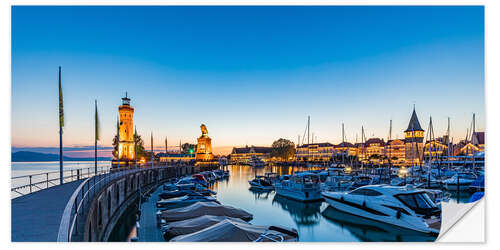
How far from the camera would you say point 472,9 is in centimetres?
1049

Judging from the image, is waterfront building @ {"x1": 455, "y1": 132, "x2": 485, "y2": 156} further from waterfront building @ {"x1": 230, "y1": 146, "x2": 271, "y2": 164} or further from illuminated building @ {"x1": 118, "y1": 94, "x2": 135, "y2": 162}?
waterfront building @ {"x1": 230, "y1": 146, "x2": 271, "y2": 164}

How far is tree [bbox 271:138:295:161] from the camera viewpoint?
13425 cm

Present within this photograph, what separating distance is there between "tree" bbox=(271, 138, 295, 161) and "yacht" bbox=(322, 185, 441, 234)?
11543 centimetres

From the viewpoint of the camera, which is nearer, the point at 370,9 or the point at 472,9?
the point at 472,9

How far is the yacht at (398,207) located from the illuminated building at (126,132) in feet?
112

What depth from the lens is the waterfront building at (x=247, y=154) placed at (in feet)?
520

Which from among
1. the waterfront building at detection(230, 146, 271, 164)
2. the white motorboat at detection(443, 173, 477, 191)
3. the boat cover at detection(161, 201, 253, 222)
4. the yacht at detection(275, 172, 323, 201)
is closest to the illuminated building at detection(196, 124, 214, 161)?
the yacht at detection(275, 172, 323, 201)

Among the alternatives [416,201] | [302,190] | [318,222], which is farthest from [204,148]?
[416,201]

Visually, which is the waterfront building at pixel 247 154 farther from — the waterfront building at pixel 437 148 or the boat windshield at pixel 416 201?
the boat windshield at pixel 416 201

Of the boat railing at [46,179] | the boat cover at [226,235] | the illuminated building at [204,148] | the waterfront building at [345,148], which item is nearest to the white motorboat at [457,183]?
the boat cover at [226,235]
